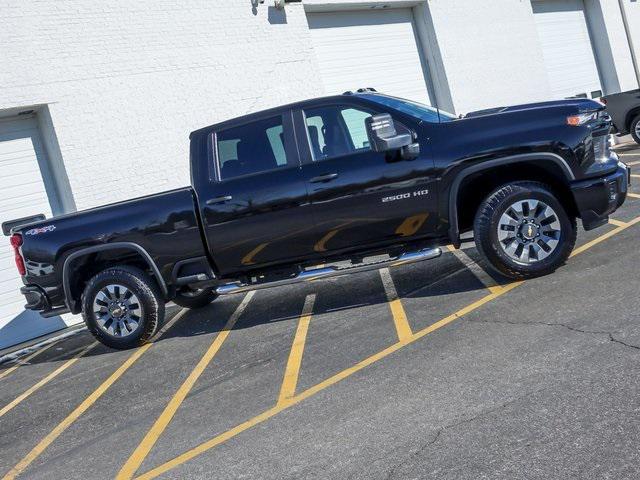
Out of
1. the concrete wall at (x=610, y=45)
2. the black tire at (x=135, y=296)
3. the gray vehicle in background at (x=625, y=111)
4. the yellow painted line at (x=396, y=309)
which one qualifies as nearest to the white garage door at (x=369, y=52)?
the gray vehicle in background at (x=625, y=111)

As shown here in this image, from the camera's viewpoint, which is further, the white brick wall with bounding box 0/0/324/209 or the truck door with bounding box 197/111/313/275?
the white brick wall with bounding box 0/0/324/209

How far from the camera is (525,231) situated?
6.73 metres

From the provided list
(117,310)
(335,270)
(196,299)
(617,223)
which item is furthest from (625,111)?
(117,310)

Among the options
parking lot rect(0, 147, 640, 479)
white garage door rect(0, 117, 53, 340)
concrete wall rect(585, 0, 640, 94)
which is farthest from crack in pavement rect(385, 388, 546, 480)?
concrete wall rect(585, 0, 640, 94)

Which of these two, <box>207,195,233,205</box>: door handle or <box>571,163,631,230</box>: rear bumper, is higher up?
<box>207,195,233,205</box>: door handle

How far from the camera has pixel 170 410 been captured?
5.73 meters

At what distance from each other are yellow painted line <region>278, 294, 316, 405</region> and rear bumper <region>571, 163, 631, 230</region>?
2824 millimetres

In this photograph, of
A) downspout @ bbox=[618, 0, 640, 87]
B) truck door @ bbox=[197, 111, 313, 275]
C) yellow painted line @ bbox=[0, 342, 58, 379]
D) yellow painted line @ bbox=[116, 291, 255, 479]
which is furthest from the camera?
downspout @ bbox=[618, 0, 640, 87]

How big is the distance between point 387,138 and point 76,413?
3.69 meters

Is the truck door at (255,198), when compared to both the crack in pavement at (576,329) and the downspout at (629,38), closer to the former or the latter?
the crack in pavement at (576,329)

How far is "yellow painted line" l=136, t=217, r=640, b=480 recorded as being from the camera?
15.4 ft

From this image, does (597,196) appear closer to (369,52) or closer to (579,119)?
(579,119)

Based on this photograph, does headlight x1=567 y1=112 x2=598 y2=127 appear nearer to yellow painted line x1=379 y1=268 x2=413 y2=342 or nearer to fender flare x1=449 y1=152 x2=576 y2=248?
fender flare x1=449 y1=152 x2=576 y2=248

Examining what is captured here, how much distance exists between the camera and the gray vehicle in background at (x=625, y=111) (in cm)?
1466
